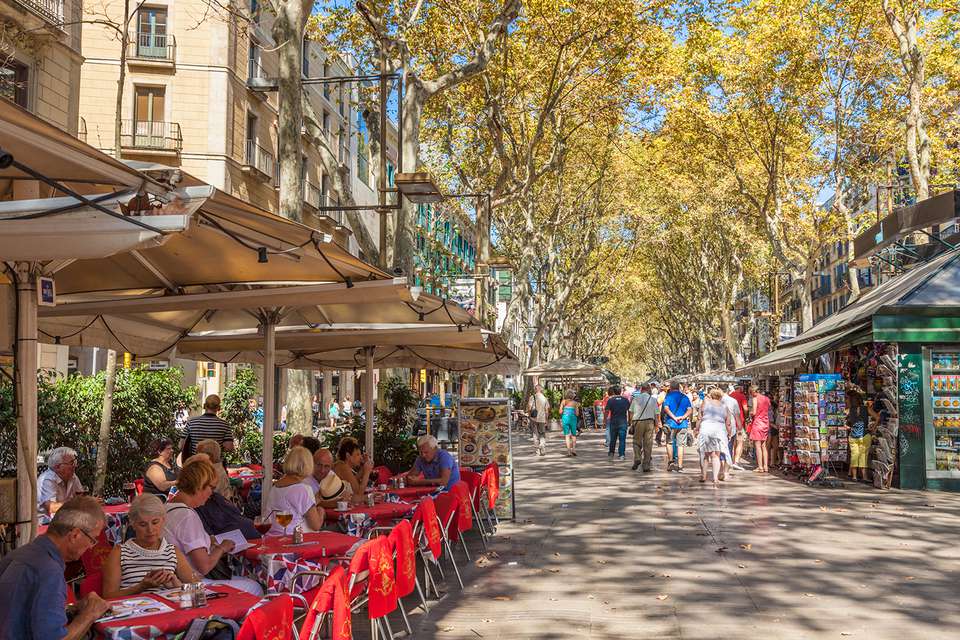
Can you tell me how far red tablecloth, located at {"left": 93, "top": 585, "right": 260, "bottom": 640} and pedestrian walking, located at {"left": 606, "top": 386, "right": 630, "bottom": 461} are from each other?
17308 mm

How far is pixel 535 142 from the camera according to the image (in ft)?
65.0

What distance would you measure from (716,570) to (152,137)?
24592 millimetres

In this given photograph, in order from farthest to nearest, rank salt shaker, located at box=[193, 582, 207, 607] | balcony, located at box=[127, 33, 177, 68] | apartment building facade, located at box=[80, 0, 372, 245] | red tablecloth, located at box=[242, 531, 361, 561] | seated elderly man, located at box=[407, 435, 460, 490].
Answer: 1. balcony, located at box=[127, 33, 177, 68]
2. apartment building facade, located at box=[80, 0, 372, 245]
3. seated elderly man, located at box=[407, 435, 460, 490]
4. red tablecloth, located at box=[242, 531, 361, 561]
5. salt shaker, located at box=[193, 582, 207, 607]

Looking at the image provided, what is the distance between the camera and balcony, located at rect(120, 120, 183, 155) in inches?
1142

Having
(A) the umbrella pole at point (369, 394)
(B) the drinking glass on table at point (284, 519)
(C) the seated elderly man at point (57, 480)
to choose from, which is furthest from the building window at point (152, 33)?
(B) the drinking glass on table at point (284, 519)

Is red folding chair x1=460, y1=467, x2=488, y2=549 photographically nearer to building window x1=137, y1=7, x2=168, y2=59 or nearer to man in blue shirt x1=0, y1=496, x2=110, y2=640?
man in blue shirt x1=0, y1=496, x2=110, y2=640

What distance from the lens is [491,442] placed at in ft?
40.9

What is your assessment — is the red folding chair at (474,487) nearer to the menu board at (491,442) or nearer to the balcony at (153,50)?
the menu board at (491,442)

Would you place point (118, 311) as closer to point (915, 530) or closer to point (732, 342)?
point (915, 530)

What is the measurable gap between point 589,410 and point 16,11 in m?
27.7

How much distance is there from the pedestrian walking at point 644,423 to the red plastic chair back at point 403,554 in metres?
12.9

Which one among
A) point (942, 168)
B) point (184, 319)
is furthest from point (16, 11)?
point (942, 168)

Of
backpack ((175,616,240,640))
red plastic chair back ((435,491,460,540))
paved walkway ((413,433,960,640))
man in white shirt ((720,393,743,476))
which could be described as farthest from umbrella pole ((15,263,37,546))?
man in white shirt ((720,393,743,476))

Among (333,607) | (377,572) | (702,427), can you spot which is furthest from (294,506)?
(702,427)
